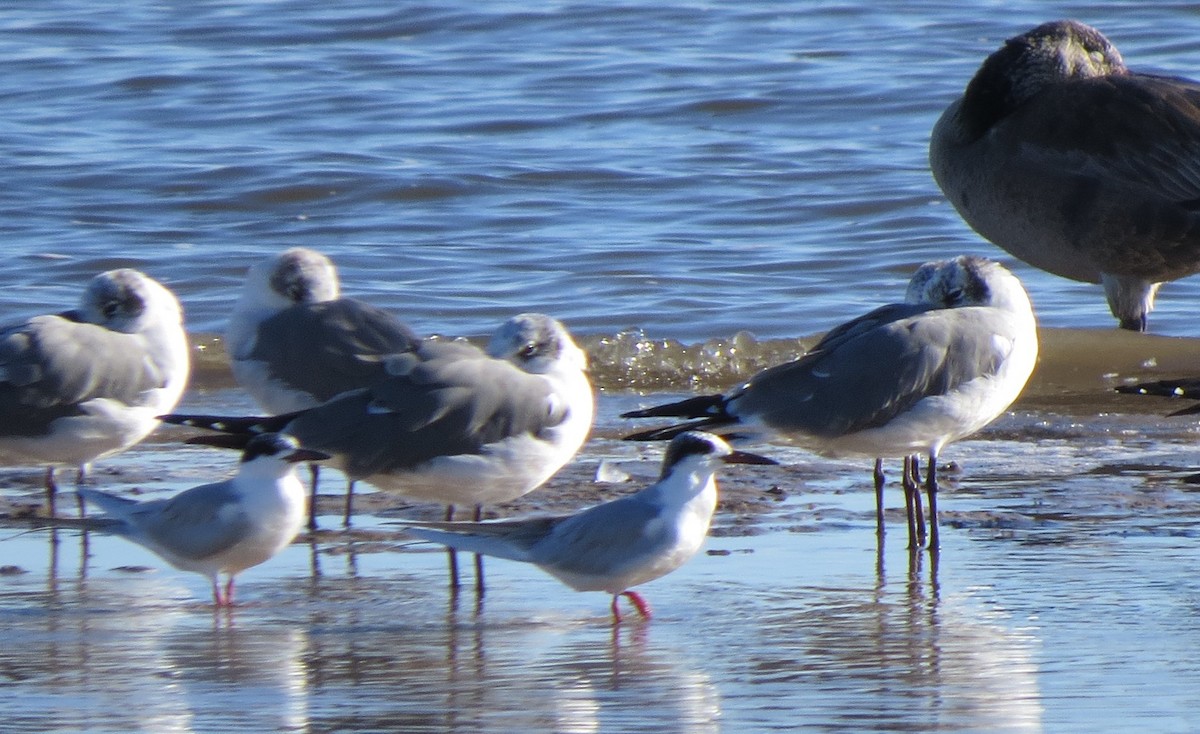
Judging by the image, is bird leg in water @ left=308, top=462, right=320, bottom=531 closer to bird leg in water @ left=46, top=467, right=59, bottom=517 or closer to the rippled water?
the rippled water

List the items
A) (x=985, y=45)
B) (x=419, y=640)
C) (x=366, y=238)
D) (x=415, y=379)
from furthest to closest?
(x=985, y=45) → (x=366, y=238) → (x=415, y=379) → (x=419, y=640)

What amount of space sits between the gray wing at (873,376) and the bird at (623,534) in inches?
24.9

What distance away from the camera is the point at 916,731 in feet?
13.4

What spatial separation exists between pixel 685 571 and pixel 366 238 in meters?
7.15

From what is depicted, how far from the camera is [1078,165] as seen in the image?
30.3 feet

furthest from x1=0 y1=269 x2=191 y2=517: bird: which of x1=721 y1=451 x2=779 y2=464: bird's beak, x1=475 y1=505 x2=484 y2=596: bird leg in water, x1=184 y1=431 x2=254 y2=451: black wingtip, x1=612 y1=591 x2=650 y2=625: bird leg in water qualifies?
x1=721 y1=451 x2=779 y2=464: bird's beak

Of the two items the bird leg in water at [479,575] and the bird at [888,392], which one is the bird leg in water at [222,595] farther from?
the bird at [888,392]

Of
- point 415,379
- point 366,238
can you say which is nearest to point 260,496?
point 415,379

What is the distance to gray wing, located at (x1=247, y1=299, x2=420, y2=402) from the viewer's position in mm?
6535

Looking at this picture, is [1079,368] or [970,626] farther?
[1079,368]

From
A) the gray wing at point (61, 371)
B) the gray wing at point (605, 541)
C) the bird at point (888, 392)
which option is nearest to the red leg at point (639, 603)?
the gray wing at point (605, 541)

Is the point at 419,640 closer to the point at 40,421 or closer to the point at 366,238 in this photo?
the point at 40,421

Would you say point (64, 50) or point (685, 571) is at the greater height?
point (64, 50)

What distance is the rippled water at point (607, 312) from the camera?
4.54 m
